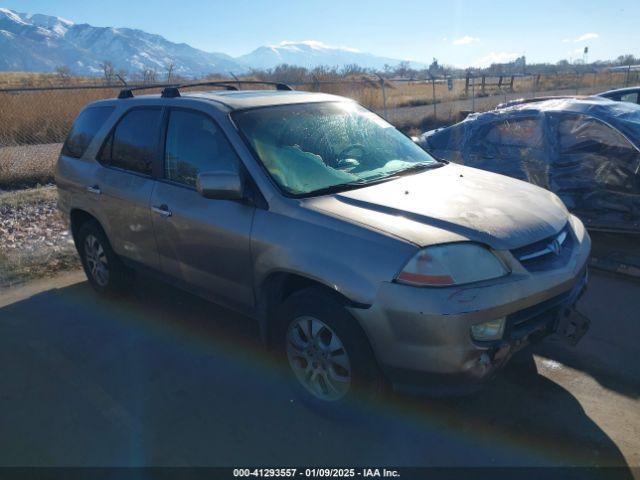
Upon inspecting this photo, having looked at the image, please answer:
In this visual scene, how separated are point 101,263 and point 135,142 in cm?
131

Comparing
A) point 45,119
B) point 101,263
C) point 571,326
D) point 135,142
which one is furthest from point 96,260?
point 45,119

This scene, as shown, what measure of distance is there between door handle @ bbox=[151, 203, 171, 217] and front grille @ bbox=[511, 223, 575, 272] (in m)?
2.32

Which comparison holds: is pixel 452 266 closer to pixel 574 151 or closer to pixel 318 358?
pixel 318 358

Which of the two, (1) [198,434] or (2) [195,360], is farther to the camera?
(2) [195,360]

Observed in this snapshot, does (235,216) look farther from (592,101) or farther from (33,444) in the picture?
(592,101)

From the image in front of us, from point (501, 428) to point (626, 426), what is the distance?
69 centimetres

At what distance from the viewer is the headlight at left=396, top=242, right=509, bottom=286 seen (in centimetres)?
248

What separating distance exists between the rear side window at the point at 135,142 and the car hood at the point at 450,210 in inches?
64.1

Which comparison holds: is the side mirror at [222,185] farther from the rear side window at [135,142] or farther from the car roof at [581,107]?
the car roof at [581,107]

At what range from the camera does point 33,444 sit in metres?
2.91

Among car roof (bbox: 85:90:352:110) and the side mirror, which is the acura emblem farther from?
car roof (bbox: 85:90:352:110)

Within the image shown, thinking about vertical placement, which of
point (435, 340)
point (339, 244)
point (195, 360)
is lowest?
point (195, 360)

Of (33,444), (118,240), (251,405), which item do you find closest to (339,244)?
(251,405)

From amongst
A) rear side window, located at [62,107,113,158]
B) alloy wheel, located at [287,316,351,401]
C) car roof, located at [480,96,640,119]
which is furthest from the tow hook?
rear side window, located at [62,107,113,158]
